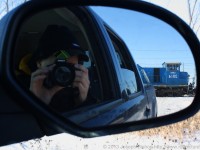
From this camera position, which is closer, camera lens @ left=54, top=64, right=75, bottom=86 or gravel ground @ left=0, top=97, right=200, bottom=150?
camera lens @ left=54, top=64, right=75, bottom=86

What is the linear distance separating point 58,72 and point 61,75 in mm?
14

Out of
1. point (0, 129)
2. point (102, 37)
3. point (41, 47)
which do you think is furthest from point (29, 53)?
point (102, 37)

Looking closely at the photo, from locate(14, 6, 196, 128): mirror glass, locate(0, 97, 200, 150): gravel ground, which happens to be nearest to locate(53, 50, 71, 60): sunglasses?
locate(14, 6, 196, 128): mirror glass

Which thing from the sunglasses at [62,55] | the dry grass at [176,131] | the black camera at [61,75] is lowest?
the dry grass at [176,131]

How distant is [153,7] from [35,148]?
554 cm

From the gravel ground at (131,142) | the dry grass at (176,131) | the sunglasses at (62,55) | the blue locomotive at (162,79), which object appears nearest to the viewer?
the sunglasses at (62,55)

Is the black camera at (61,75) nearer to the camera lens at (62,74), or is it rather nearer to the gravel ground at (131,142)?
the camera lens at (62,74)

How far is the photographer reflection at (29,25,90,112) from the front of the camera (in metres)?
1.27

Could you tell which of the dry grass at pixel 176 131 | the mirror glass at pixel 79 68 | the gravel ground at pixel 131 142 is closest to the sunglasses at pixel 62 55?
the mirror glass at pixel 79 68

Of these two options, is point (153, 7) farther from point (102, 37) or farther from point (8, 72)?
point (8, 72)

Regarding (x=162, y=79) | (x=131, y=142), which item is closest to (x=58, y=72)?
(x=162, y=79)

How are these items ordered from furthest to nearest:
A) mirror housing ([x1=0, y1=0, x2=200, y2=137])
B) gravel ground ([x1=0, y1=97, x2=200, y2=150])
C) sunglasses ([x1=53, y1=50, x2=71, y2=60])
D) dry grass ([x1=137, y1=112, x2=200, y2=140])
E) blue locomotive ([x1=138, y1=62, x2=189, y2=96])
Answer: dry grass ([x1=137, y1=112, x2=200, y2=140]) < gravel ground ([x1=0, y1=97, x2=200, y2=150]) < blue locomotive ([x1=138, y1=62, x2=189, y2=96]) < sunglasses ([x1=53, y1=50, x2=71, y2=60]) < mirror housing ([x1=0, y1=0, x2=200, y2=137])

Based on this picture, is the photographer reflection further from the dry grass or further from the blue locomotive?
the dry grass

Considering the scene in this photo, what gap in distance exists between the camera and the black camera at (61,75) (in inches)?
49.3
